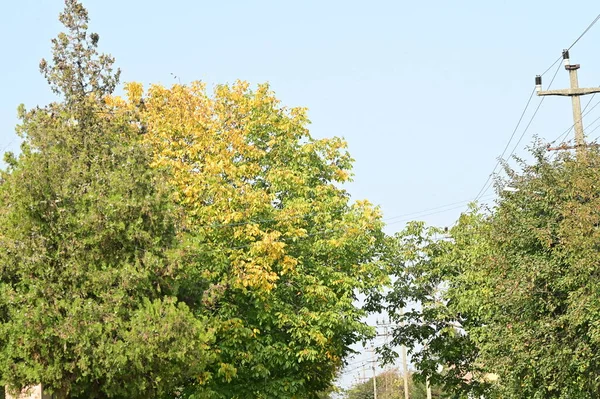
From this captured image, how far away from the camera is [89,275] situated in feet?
90.8

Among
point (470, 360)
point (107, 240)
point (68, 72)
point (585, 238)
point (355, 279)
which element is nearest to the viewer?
point (585, 238)

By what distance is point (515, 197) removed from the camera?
2961cm

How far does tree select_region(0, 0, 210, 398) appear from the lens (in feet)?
89.0

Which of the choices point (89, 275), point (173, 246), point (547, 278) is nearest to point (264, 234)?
point (173, 246)

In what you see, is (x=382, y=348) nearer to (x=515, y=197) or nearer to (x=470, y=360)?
(x=470, y=360)

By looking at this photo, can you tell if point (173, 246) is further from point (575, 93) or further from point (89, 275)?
point (575, 93)

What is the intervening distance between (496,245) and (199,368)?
9185 millimetres

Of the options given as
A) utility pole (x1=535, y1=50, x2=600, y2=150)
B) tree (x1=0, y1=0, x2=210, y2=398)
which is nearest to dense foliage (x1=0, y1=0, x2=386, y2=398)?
tree (x1=0, y1=0, x2=210, y2=398)

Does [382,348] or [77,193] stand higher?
[77,193]

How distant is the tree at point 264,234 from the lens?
3516 cm

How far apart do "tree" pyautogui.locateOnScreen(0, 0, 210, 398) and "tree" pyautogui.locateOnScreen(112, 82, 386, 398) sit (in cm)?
288

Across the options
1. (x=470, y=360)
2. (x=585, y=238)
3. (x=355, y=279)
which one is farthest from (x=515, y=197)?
(x=470, y=360)

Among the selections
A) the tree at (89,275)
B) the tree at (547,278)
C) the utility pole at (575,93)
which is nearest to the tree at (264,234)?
the tree at (89,275)

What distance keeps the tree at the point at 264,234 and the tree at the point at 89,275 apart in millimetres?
2882
